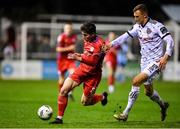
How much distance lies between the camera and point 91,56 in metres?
15.9

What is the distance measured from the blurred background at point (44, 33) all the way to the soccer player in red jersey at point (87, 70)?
1615cm

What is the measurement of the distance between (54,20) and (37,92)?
15.1 m

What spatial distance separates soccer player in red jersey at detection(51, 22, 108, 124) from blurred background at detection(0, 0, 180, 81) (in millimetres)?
16146

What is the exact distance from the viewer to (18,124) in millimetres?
15172

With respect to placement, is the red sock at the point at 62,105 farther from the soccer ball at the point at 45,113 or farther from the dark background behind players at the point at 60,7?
the dark background behind players at the point at 60,7

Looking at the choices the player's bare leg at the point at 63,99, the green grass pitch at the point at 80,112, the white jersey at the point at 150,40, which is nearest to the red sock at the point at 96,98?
the green grass pitch at the point at 80,112

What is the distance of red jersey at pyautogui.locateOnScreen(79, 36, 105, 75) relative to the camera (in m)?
15.9

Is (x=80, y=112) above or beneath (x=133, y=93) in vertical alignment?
beneath

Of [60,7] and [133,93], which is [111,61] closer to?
[133,93]

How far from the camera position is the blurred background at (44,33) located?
1490 inches

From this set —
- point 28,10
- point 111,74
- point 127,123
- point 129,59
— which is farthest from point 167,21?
point 127,123

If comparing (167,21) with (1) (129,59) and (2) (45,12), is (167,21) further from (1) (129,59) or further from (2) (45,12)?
(2) (45,12)

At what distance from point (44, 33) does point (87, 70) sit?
2446 cm

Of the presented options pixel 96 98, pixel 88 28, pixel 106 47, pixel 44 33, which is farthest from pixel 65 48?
pixel 44 33
